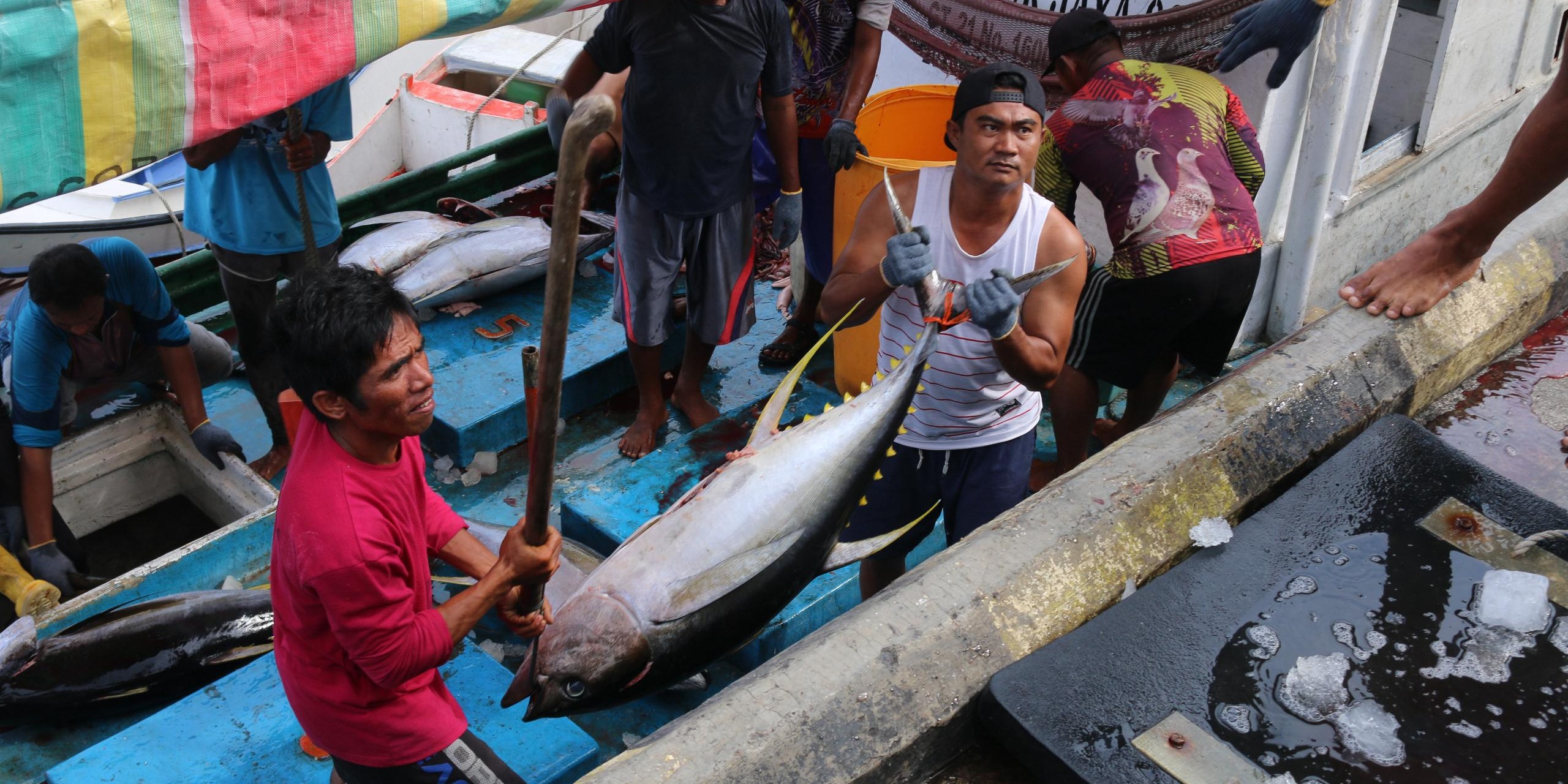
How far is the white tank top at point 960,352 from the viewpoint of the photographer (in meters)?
2.99

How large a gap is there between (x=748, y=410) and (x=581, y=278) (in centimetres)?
158

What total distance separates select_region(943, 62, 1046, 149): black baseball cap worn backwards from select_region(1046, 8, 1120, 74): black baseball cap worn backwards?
1.16 m

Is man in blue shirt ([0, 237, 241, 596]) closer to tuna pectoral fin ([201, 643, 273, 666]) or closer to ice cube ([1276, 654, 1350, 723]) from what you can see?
tuna pectoral fin ([201, 643, 273, 666])

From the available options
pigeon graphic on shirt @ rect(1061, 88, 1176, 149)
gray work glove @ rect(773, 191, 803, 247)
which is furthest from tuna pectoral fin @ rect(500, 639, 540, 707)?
pigeon graphic on shirt @ rect(1061, 88, 1176, 149)

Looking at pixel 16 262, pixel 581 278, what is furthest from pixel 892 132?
pixel 16 262

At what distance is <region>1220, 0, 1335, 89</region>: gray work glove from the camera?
13.1 ft

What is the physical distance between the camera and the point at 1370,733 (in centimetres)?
216

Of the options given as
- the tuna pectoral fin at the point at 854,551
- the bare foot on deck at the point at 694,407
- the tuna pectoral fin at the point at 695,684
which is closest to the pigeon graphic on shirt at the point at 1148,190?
the tuna pectoral fin at the point at 854,551

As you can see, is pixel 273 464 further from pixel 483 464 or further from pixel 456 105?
pixel 456 105

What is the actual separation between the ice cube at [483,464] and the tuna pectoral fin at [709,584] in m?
2.16

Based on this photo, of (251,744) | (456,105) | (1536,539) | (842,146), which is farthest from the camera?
(456,105)

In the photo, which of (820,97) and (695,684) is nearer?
(695,684)

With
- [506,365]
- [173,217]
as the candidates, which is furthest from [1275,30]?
[173,217]

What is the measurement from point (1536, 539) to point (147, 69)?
3.33 m
